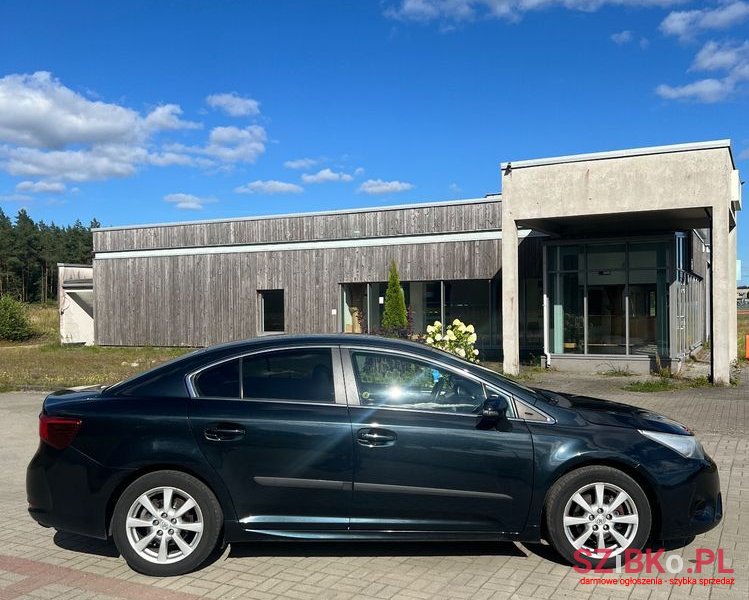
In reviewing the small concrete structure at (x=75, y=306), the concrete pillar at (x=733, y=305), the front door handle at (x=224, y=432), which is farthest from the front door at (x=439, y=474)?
the small concrete structure at (x=75, y=306)

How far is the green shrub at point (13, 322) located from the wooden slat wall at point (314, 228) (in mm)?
8765

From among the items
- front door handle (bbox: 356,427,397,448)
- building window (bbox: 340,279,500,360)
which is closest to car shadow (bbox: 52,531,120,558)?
front door handle (bbox: 356,427,397,448)

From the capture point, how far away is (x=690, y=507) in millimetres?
4840

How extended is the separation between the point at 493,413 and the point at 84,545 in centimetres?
333

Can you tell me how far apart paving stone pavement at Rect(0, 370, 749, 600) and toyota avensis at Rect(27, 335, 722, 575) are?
24 cm

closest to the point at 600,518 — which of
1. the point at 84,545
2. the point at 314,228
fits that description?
the point at 84,545

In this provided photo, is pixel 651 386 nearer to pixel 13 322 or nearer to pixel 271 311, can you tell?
pixel 271 311

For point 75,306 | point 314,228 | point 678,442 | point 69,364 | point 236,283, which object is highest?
point 314,228

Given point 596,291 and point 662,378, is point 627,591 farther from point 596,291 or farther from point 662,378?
point 596,291

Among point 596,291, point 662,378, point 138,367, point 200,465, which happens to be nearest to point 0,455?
point 200,465

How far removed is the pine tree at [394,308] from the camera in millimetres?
19337

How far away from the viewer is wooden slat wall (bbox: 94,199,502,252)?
2205cm

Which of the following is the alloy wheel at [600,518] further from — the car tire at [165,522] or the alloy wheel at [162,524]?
the alloy wheel at [162,524]

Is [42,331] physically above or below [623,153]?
below
